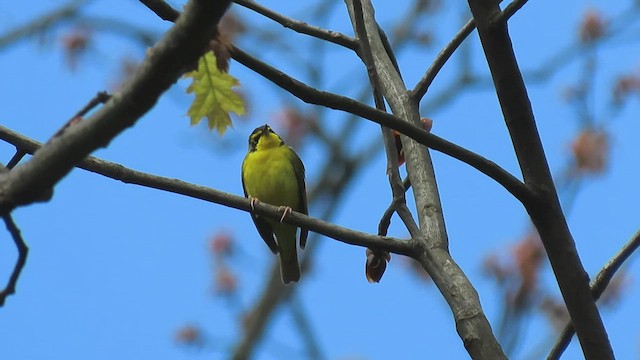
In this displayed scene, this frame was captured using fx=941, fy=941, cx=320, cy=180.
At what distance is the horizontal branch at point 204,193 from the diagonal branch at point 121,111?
1327 millimetres

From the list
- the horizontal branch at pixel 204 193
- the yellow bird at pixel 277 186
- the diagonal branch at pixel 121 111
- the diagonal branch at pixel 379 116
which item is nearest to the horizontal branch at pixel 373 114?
the diagonal branch at pixel 379 116

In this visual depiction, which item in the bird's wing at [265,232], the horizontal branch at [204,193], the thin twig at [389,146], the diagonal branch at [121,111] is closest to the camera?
the diagonal branch at [121,111]

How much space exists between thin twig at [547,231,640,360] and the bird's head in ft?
15.8

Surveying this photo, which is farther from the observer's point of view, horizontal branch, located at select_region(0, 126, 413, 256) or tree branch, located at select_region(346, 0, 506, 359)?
horizontal branch, located at select_region(0, 126, 413, 256)

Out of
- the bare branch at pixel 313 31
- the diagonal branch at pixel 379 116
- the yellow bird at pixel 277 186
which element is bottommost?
the diagonal branch at pixel 379 116

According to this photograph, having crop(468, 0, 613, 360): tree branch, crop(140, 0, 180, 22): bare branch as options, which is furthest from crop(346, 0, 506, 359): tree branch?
crop(140, 0, 180, 22): bare branch

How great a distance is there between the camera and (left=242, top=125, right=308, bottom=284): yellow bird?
6.84 metres

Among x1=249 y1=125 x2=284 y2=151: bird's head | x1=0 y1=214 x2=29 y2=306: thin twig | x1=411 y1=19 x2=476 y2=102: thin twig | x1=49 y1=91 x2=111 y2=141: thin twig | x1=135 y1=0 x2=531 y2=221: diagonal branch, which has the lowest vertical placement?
x1=0 y1=214 x2=29 y2=306: thin twig

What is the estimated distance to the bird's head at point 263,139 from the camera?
7324 mm

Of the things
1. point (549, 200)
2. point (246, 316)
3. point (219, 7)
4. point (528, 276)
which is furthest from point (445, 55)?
point (246, 316)

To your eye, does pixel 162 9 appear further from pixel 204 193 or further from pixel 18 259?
pixel 18 259

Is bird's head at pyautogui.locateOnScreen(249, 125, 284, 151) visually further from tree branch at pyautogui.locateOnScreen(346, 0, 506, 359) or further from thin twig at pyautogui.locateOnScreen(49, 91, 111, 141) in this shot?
thin twig at pyautogui.locateOnScreen(49, 91, 111, 141)

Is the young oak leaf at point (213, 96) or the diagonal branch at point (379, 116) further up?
the young oak leaf at point (213, 96)

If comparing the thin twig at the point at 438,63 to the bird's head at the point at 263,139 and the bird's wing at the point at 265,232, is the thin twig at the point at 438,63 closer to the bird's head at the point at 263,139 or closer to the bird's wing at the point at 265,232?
the bird's wing at the point at 265,232
